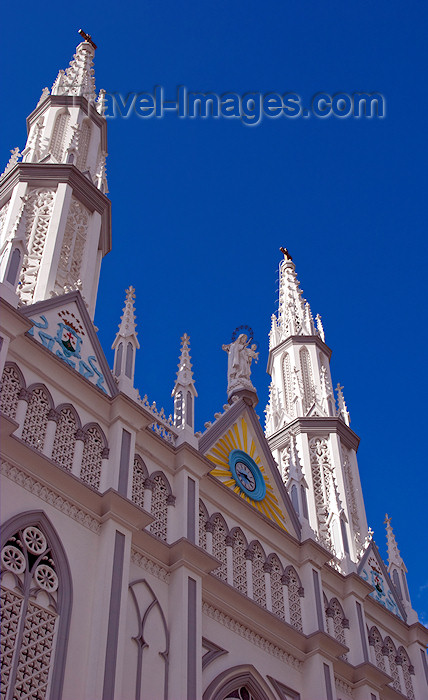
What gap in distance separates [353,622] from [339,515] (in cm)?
269

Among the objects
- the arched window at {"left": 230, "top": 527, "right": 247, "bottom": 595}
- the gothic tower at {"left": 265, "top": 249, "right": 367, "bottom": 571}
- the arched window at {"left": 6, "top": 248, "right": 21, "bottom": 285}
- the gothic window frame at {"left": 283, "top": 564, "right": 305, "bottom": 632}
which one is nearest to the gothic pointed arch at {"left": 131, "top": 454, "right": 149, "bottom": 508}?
the arched window at {"left": 230, "top": 527, "right": 247, "bottom": 595}

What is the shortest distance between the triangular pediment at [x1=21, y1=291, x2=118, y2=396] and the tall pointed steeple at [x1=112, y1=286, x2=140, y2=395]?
0.94ft

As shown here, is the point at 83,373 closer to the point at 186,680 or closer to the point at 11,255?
the point at 11,255

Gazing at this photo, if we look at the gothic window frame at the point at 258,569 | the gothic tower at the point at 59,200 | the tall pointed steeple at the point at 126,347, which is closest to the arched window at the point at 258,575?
the gothic window frame at the point at 258,569

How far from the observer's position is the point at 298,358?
23953 mm

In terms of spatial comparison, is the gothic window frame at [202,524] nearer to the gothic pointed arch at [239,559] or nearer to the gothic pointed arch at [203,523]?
the gothic pointed arch at [203,523]

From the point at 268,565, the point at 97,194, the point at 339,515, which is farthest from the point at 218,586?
the point at 97,194

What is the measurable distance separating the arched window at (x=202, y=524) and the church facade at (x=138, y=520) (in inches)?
1.6

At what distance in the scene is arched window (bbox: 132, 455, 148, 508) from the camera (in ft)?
45.7

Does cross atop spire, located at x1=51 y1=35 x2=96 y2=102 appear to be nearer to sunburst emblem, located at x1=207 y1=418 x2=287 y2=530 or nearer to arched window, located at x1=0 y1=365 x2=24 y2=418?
sunburst emblem, located at x1=207 y1=418 x2=287 y2=530

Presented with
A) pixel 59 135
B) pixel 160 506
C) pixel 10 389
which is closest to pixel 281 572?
pixel 160 506

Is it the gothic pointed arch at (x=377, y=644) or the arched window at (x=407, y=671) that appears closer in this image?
the gothic pointed arch at (x=377, y=644)

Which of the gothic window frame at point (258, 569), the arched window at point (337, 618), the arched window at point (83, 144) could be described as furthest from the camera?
the arched window at point (83, 144)

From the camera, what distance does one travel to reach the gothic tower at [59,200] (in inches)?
642
